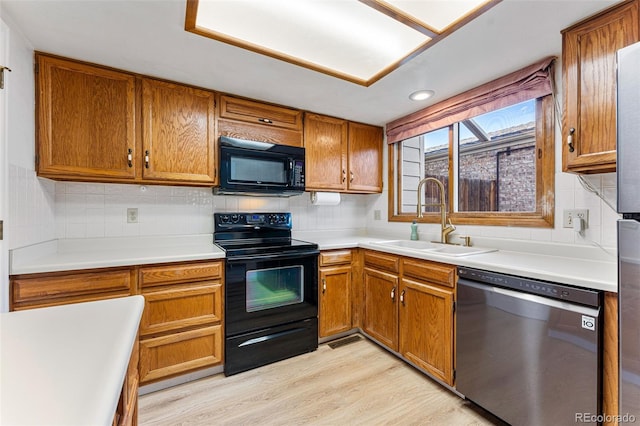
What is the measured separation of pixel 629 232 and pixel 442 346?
1.15 metres

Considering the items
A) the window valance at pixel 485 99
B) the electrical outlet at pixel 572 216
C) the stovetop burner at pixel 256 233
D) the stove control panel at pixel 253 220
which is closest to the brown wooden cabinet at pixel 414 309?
the stovetop burner at pixel 256 233

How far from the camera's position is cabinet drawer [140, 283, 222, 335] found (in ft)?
5.84

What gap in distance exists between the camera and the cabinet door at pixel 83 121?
173 cm

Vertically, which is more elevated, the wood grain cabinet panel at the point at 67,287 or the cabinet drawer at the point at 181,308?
the wood grain cabinet panel at the point at 67,287

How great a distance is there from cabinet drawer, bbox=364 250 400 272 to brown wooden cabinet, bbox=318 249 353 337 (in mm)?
162

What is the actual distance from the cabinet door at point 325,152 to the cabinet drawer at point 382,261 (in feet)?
2.48

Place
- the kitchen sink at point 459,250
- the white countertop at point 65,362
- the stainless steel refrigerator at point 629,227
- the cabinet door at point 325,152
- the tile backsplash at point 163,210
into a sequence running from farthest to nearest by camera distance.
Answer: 1. the cabinet door at point 325,152
2. the kitchen sink at point 459,250
3. the tile backsplash at point 163,210
4. the stainless steel refrigerator at point 629,227
5. the white countertop at point 65,362

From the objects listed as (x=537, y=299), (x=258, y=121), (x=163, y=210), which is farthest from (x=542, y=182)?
(x=163, y=210)

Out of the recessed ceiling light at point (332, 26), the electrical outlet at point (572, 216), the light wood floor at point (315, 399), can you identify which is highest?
the recessed ceiling light at point (332, 26)

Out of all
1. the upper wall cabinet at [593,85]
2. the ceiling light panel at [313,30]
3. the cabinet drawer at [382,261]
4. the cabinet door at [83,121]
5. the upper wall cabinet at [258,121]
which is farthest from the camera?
the upper wall cabinet at [258,121]

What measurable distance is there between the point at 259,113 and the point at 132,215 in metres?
1.29

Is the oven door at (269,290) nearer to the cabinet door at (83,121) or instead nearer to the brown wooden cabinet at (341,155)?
the brown wooden cabinet at (341,155)

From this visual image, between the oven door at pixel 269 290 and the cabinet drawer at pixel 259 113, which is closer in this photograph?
the oven door at pixel 269 290

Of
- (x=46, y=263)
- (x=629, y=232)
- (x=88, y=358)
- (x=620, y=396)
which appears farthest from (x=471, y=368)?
(x=46, y=263)
